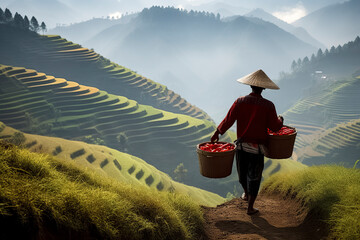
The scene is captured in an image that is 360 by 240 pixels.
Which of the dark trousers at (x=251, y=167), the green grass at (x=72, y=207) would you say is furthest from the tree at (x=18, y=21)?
the dark trousers at (x=251, y=167)

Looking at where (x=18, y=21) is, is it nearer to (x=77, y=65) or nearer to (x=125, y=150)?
(x=77, y=65)

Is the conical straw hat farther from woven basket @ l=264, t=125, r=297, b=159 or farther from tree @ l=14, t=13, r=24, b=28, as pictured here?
tree @ l=14, t=13, r=24, b=28

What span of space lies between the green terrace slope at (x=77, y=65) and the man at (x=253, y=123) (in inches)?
3103

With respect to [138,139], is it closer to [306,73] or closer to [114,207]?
[114,207]

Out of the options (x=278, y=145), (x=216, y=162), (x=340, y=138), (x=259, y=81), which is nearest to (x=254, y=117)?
(x=259, y=81)

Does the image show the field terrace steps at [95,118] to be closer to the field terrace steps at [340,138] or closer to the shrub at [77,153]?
the shrub at [77,153]

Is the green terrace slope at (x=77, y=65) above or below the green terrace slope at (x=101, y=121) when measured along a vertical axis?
above

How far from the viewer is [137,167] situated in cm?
3425

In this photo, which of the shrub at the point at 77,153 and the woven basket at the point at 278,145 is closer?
the woven basket at the point at 278,145

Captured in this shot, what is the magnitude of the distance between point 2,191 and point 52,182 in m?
0.47

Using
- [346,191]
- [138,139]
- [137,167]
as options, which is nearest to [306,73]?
[138,139]

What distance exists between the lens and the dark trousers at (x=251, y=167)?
3.44 meters

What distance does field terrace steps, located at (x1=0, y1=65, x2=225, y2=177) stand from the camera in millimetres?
50031

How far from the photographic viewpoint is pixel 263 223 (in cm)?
336
